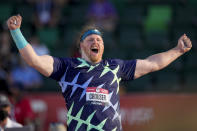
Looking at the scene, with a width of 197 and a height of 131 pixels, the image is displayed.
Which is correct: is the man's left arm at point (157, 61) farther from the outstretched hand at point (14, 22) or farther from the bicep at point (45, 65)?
the outstretched hand at point (14, 22)

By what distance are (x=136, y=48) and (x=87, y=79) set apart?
6.93 metres

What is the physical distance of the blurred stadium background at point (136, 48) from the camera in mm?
10586

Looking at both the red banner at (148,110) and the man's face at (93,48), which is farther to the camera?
the red banner at (148,110)

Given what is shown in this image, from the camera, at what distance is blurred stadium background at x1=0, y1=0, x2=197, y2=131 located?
10.6 metres

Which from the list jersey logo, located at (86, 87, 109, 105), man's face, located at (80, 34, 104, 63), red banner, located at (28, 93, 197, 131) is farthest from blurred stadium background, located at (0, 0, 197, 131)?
jersey logo, located at (86, 87, 109, 105)

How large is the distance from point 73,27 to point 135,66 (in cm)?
733

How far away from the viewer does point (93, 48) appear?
553 centimetres

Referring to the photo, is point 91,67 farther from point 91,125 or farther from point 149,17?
point 149,17

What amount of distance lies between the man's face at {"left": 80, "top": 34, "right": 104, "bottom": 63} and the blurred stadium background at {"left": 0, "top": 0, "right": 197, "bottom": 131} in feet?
15.0

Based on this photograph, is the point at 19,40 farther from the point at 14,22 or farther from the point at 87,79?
the point at 87,79

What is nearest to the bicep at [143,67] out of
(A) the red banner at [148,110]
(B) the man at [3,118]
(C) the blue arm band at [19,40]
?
(C) the blue arm band at [19,40]

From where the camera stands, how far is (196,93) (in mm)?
10961

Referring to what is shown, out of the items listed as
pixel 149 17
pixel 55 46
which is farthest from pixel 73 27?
pixel 149 17

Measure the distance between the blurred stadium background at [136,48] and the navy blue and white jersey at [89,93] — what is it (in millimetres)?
4686
